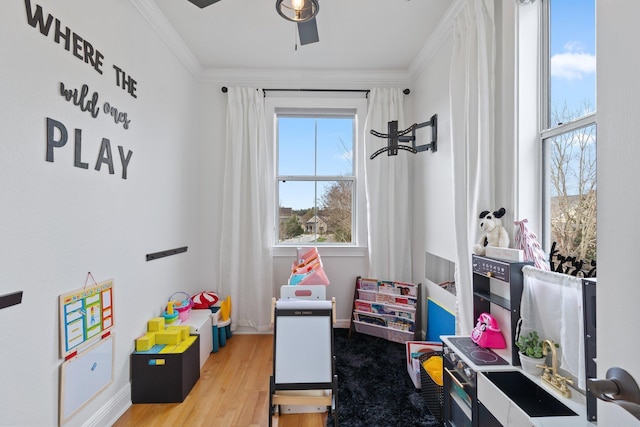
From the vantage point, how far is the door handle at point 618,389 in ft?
1.70

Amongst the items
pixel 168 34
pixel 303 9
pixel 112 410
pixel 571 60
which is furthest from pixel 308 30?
pixel 112 410

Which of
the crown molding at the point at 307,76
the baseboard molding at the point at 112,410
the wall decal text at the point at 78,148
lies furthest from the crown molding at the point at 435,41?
the baseboard molding at the point at 112,410

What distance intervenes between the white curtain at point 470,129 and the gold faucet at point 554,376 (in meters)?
0.52

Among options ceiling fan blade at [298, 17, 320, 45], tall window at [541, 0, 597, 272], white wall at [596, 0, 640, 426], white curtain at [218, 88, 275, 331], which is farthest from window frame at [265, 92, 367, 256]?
white wall at [596, 0, 640, 426]

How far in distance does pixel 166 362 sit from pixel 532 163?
2693 millimetres

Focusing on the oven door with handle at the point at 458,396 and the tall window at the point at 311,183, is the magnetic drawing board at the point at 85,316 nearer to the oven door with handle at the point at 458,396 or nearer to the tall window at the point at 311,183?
the tall window at the point at 311,183

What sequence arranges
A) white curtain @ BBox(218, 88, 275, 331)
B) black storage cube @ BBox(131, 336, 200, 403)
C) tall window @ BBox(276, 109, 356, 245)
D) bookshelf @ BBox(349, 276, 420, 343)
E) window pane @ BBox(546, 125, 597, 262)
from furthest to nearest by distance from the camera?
1. tall window @ BBox(276, 109, 356, 245)
2. white curtain @ BBox(218, 88, 275, 331)
3. bookshelf @ BBox(349, 276, 420, 343)
4. black storage cube @ BBox(131, 336, 200, 403)
5. window pane @ BBox(546, 125, 597, 262)

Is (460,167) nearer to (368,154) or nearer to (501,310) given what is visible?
(501,310)

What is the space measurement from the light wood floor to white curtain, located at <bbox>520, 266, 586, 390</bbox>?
1374mm

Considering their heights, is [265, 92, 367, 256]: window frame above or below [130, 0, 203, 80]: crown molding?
below

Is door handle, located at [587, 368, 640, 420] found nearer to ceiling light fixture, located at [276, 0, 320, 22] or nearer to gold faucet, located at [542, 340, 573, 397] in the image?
gold faucet, located at [542, 340, 573, 397]

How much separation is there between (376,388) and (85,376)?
6.14 ft

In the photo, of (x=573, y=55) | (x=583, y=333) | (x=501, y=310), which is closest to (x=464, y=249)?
(x=501, y=310)

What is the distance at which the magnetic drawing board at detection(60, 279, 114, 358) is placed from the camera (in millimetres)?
1494
